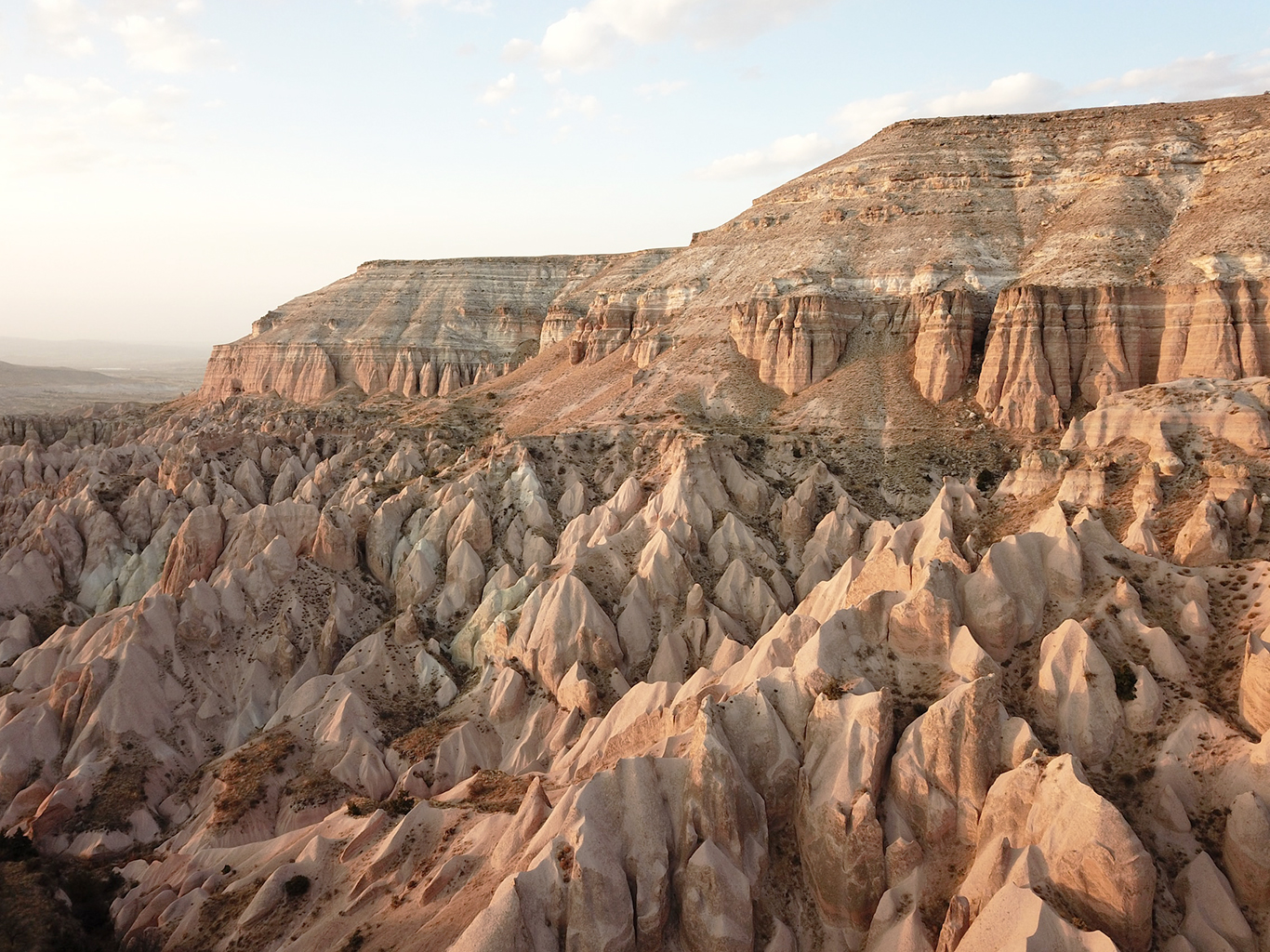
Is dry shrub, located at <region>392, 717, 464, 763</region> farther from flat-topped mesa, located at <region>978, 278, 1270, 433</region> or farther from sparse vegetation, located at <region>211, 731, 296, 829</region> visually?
flat-topped mesa, located at <region>978, 278, 1270, 433</region>

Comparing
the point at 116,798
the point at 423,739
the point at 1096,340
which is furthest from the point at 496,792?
the point at 1096,340

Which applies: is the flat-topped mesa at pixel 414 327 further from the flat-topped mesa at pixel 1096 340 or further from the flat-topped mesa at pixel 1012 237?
the flat-topped mesa at pixel 1096 340

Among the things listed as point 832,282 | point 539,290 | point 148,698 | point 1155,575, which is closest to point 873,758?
point 1155,575

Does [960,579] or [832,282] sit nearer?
[960,579]

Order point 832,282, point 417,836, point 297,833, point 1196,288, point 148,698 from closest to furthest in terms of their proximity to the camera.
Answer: point 417,836
point 297,833
point 148,698
point 1196,288
point 832,282

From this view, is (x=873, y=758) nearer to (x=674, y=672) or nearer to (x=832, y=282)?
(x=674, y=672)

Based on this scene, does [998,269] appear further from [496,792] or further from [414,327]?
[414,327]
